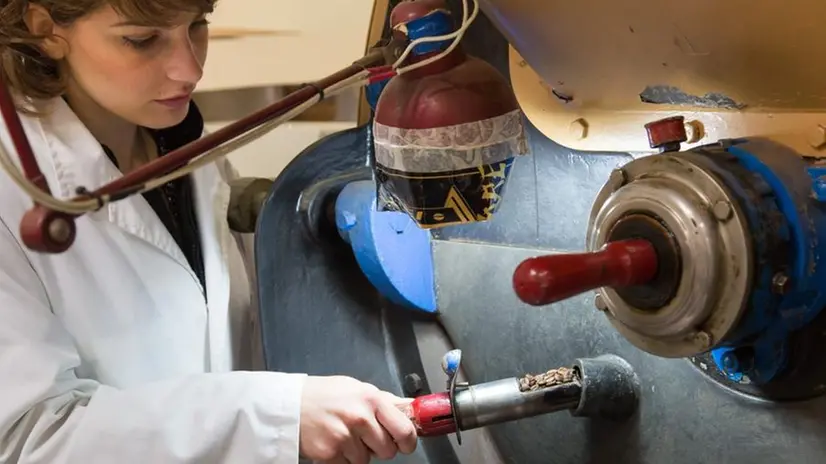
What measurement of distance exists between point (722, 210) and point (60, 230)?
1.16ft

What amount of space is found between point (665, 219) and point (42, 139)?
549 mm

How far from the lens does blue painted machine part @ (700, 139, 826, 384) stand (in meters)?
0.43

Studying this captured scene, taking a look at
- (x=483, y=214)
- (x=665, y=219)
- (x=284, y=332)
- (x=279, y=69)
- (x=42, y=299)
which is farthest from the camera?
(x=279, y=69)

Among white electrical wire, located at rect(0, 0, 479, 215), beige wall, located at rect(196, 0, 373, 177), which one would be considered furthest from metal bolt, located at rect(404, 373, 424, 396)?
beige wall, located at rect(196, 0, 373, 177)

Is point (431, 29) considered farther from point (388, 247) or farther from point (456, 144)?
point (388, 247)

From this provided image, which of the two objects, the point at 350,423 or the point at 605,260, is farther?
the point at 350,423

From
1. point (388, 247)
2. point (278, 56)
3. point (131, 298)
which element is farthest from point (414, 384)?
point (278, 56)

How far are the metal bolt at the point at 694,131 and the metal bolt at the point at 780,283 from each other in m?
0.14

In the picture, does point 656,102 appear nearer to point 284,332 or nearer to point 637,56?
point 637,56

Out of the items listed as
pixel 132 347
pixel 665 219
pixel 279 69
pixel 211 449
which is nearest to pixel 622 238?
pixel 665 219

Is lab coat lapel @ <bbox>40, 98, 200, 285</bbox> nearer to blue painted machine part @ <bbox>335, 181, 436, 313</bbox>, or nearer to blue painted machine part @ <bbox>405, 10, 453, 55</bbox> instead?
blue painted machine part @ <bbox>335, 181, 436, 313</bbox>

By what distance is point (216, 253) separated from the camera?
0.84 m

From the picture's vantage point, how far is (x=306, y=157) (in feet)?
2.71

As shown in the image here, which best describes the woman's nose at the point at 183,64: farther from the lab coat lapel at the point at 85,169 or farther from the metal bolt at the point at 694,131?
the metal bolt at the point at 694,131
